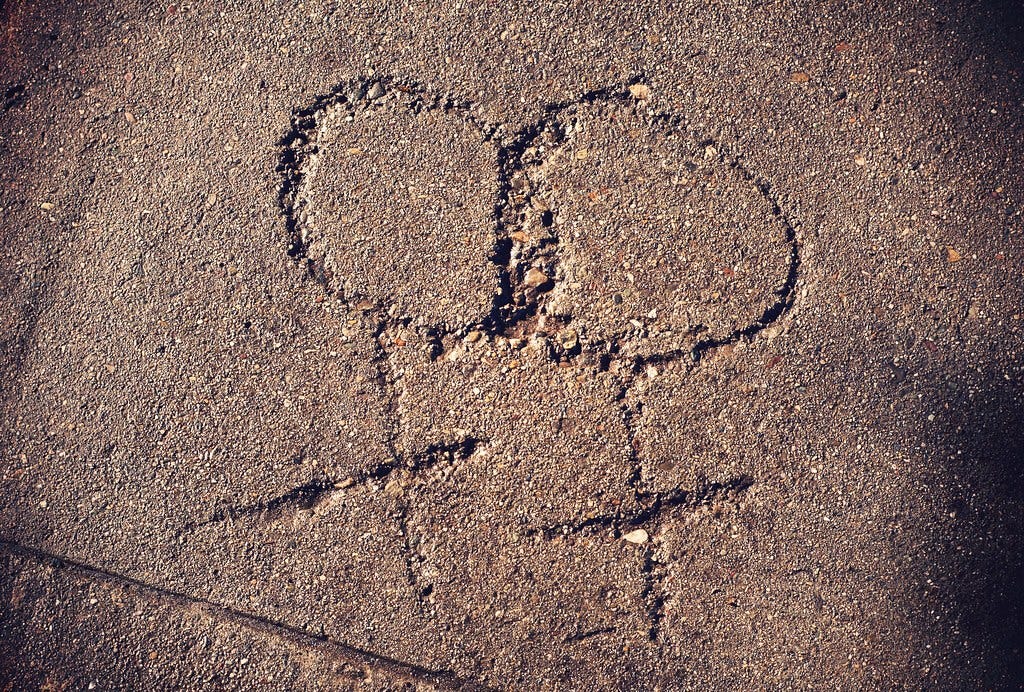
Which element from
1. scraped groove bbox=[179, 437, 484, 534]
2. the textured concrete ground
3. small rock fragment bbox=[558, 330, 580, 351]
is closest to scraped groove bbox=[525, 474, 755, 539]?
the textured concrete ground

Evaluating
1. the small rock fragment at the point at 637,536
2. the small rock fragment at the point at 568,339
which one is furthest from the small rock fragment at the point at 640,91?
the small rock fragment at the point at 637,536

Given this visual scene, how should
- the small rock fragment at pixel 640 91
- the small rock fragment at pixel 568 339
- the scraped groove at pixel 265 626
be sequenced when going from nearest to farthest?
the scraped groove at pixel 265 626, the small rock fragment at pixel 568 339, the small rock fragment at pixel 640 91

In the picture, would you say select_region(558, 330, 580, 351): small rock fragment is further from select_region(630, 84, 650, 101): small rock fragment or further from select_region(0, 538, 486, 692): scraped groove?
select_region(0, 538, 486, 692): scraped groove

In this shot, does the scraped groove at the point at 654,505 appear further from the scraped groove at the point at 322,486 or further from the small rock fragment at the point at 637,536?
the scraped groove at the point at 322,486

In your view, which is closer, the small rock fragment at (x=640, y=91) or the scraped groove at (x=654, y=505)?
the scraped groove at (x=654, y=505)

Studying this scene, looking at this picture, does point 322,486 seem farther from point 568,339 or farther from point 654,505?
point 654,505

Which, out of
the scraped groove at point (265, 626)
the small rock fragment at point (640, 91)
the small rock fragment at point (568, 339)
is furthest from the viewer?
the small rock fragment at point (640, 91)

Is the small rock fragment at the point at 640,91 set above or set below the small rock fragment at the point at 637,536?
above
